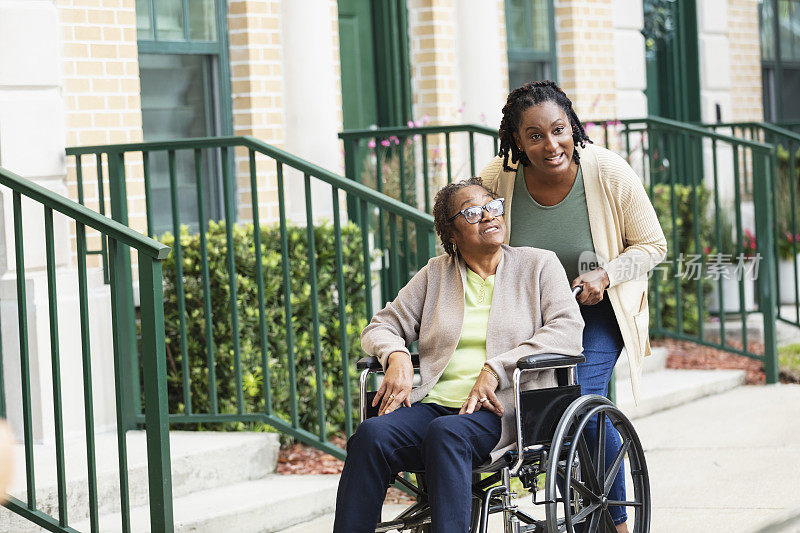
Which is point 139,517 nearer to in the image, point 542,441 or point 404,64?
point 542,441

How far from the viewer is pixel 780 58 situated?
12312 mm

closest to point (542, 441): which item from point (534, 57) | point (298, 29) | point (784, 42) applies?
point (298, 29)

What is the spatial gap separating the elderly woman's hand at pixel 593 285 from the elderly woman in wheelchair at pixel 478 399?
4.6 inches

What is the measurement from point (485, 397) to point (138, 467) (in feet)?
5.12

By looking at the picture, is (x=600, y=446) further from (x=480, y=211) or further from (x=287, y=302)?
(x=287, y=302)

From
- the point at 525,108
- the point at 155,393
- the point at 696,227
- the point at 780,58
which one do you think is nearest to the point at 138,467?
the point at 155,393

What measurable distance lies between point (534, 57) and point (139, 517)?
5400mm

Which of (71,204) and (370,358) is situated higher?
(71,204)

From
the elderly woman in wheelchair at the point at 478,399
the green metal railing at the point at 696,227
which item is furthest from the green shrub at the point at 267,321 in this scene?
the elderly woman in wheelchair at the point at 478,399

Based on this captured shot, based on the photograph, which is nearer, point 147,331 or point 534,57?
point 147,331

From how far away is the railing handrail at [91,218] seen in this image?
3835 mm

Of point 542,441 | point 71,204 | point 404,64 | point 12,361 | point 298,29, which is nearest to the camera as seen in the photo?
point 542,441

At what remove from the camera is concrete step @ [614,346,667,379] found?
23.6 ft

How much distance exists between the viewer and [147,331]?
389cm
